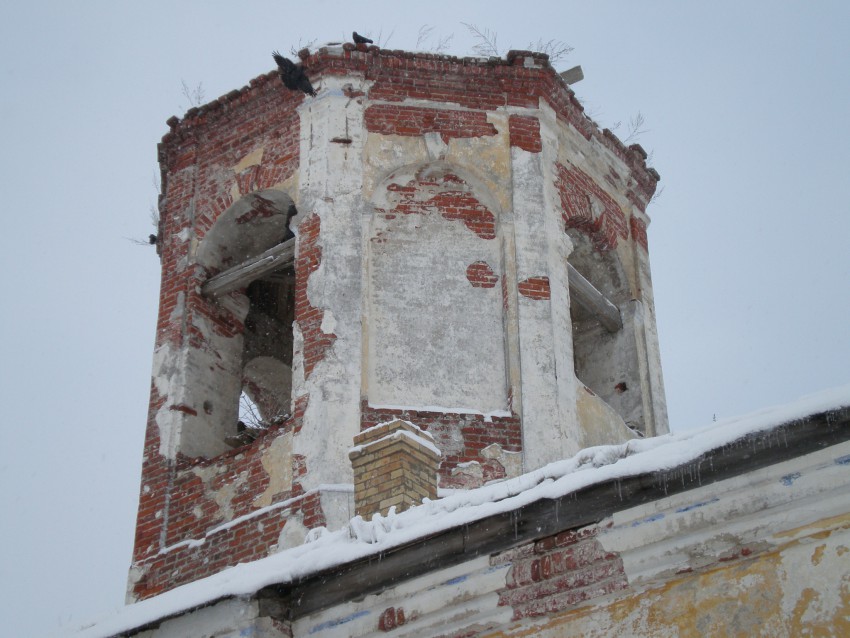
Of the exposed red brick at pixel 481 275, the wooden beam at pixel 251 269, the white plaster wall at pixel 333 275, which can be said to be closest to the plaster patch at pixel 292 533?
the white plaster wall at pixel 333 275

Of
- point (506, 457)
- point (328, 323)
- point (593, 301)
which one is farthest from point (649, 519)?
point (593, 301)

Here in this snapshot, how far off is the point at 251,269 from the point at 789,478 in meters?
6.93

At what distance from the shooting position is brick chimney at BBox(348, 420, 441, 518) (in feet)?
31.0

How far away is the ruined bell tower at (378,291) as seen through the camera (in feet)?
39.6

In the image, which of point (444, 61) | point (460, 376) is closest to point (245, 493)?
point (460, 376)

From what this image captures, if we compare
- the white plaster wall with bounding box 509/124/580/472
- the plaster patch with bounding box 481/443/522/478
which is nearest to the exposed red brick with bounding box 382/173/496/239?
the white plaster wall with bounding box 509/124/580/472

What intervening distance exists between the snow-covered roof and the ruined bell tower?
237 cm

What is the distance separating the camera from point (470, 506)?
840cm

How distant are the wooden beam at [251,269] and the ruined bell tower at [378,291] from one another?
0.02 meters

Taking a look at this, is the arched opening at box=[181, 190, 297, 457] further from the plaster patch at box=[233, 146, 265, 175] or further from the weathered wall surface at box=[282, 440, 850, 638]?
the weathered wall surface at box=[282, 440, 850, 638]

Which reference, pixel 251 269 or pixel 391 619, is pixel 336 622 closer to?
pixel 391 619

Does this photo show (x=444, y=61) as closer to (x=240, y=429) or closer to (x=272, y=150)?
(x=272, y=150)

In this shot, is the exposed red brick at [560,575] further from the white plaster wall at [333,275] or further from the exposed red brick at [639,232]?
the exposed red brick at [639,232]

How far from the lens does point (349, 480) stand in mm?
11547
